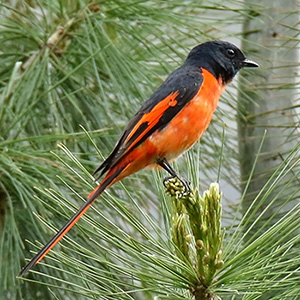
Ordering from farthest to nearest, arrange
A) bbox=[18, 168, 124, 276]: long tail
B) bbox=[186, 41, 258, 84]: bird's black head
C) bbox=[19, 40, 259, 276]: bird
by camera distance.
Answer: bbox=[186, 41, 258, 84]: bird's black head, bbox=[19, 40, 259, 276]: bird, bbox=[18, 168, 124, 276]: long tail

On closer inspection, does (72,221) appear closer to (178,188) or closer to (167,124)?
(178,188)

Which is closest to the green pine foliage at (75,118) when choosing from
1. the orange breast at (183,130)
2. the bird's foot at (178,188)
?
the orange breast at (183,130)

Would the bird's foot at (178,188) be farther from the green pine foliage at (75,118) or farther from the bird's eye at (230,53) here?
the bird's eye at (230,53)

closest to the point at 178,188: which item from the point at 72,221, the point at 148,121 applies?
the point at 72,221

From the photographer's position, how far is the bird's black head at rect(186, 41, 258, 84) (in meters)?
2.13

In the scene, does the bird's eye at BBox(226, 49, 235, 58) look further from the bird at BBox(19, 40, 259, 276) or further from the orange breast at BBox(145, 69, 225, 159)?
the orange breast at BBox(145, 69, 225, 159)

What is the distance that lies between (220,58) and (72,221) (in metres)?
0.87

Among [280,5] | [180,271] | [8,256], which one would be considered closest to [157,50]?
[280,5]

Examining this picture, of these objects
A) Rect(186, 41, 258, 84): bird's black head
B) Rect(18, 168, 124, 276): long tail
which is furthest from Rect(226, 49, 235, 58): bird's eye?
Rect(18, 168, 124, 276): long tail

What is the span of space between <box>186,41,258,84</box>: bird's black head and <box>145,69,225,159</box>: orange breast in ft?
0.57

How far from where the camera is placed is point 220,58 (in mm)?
2168

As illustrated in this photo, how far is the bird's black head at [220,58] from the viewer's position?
213cm

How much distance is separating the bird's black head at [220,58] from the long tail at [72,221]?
52cm

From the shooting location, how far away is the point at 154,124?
6.25 ft
